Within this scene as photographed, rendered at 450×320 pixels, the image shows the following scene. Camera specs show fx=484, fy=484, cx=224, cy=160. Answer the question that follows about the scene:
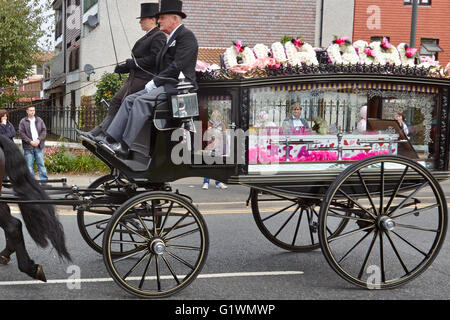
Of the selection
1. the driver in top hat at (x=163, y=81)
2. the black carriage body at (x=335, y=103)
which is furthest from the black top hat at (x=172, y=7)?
the black carriage body at (x=335, y=103)

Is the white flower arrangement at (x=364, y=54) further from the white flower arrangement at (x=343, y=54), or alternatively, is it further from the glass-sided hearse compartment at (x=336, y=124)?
the glass-sided hearse compartment at (x=336, y=124)

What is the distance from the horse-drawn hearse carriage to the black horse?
0.48ft

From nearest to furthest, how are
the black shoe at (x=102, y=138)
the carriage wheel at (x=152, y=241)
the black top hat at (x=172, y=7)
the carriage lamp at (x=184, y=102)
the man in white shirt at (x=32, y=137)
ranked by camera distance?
1. the carriage wheel at (x=152, y=241)
2. the carriage lamp at (x=184, y=102)
3. the black shoe at (x=102, y=138)
4. the black top hat at (x=172, y=7)
5. the man in white shirt at (x=32, y=137)

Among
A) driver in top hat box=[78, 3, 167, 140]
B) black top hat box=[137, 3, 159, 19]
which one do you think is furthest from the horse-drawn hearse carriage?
black top hat box=[137, 3, 159, 19]

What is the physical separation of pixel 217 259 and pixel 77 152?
927 cm

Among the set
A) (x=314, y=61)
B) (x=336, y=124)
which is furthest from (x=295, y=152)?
(x=314, y=61)

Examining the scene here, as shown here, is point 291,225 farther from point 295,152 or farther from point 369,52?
point 369,52

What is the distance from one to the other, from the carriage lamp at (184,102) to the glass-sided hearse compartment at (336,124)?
23.6 inches

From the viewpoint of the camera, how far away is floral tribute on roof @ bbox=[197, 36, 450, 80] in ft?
14.4

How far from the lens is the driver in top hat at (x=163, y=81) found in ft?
13.7

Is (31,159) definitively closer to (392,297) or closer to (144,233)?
(144,233)

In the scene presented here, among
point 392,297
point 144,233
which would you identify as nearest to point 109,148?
point 144,233

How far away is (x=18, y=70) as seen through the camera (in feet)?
62.6

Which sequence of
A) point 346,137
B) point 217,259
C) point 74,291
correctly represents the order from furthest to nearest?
1. point 217,259
2. point 346,137
3. point 74,291
